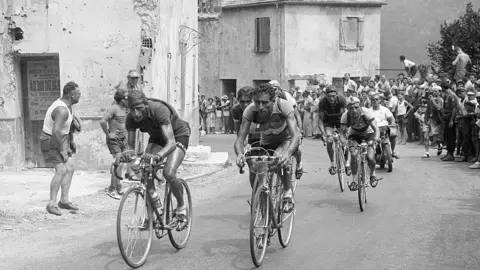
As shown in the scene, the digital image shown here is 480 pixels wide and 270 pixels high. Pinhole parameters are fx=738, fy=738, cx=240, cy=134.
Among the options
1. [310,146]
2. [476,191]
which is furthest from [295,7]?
[476,191]

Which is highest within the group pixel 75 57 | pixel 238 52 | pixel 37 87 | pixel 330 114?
pixel 238 52

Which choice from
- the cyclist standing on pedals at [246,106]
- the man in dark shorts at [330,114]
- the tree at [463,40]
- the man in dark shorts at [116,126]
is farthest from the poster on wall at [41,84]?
the tree at [463,40]

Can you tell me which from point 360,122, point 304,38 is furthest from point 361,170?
point 304,38

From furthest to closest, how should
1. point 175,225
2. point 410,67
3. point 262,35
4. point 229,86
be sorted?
point 229,86 < point 262,35 < point 410,67 < point 175,225

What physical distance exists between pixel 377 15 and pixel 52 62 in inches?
1044

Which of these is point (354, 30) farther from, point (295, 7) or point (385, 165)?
point (385, 165)

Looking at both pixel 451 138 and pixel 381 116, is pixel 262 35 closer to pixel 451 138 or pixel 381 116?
pixel 451 138

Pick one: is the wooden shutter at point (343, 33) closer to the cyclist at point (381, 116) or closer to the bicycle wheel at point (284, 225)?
the cyclist at point (381, 116)

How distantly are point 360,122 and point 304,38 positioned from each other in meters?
26.3

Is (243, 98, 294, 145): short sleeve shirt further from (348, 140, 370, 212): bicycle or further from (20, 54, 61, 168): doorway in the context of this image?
(20, 54, 61, 168): doorway

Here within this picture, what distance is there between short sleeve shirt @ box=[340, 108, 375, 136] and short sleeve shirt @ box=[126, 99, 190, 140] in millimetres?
4447

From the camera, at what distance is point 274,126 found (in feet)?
31.1

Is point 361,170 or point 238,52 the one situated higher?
point 238,52

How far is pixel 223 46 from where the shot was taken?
42344mm
